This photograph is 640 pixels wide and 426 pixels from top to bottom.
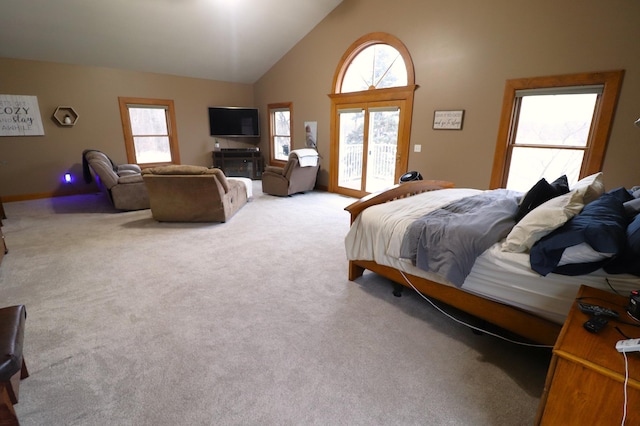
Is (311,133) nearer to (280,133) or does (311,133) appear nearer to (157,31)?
(280,133)

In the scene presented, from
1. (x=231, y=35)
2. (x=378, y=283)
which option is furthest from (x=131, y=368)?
(x=231, y=35)

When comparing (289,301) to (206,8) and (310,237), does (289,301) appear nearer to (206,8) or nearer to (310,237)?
(310,237)

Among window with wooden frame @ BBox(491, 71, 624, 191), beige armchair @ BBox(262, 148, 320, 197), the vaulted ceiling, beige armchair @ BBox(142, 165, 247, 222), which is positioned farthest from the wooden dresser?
the vaulted ceiling

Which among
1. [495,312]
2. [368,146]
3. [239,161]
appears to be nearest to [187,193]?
[368,146]

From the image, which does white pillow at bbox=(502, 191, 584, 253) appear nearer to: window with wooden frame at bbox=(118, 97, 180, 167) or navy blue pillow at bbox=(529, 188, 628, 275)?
navy blue pillow at bbox=(529, 188, 628, 275)

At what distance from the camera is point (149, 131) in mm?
6957

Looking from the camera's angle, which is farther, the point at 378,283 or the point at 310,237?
the point at 310,237

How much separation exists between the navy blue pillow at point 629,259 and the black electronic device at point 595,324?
17.7 inches

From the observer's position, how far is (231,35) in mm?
5953

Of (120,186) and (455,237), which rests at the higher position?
(455,237)

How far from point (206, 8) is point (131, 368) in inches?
220

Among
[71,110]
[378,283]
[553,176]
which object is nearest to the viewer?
[378,283]

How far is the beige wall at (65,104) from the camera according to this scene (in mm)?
5461

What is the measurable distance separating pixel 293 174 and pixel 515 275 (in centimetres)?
466
